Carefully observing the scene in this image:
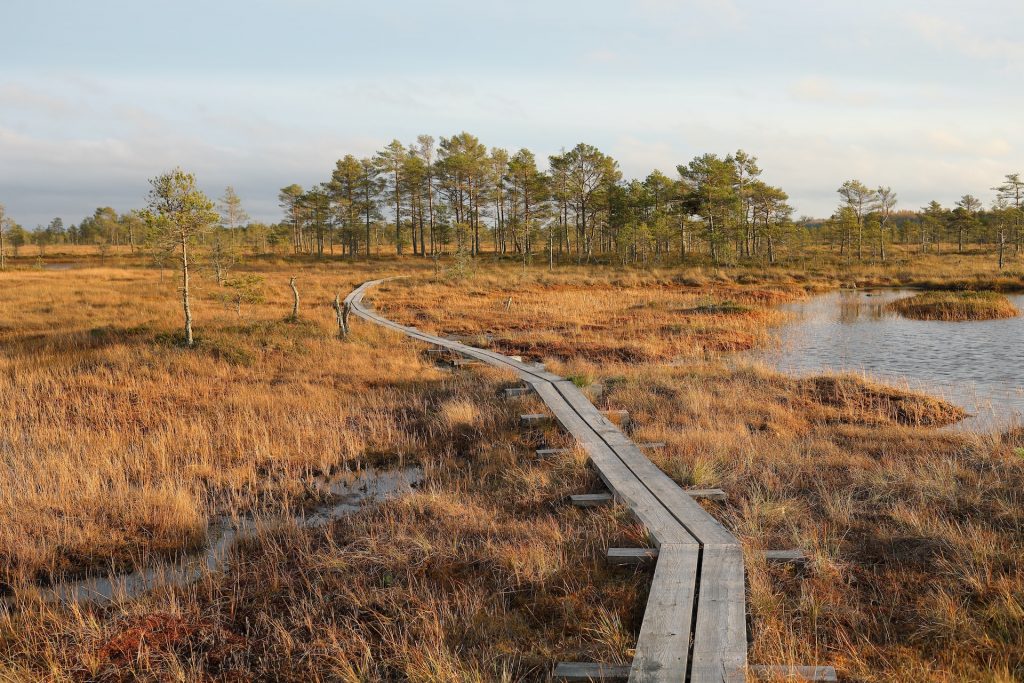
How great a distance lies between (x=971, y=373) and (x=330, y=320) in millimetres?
19736

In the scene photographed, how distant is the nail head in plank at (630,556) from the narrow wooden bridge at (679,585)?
0.10 metres

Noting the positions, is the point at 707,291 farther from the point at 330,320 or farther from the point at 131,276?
the point at 131,276

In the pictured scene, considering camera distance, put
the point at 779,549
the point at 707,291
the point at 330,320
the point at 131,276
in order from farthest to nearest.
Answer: the point at 131,276 → the point at 707,291 → the point at 330,320 → the point at 779,549

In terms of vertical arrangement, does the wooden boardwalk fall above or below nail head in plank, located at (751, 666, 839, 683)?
above

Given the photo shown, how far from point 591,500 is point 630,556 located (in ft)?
4.82

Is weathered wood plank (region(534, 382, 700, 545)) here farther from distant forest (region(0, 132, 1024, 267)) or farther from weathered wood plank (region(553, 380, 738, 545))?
distant forest (region(0, 132, 1024, 267))

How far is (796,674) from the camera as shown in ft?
12.7

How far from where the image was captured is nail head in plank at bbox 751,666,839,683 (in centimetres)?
387

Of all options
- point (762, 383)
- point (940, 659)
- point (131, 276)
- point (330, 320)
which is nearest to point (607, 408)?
point (762, 383)

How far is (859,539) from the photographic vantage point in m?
5.98

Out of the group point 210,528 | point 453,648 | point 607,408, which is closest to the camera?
point 453,648

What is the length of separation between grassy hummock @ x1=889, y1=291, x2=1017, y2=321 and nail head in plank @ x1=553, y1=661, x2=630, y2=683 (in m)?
27.9

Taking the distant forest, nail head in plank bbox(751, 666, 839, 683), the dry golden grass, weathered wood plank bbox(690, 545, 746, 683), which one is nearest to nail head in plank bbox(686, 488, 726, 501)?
the dry golden grass

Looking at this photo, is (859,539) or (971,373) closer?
(859,539)
